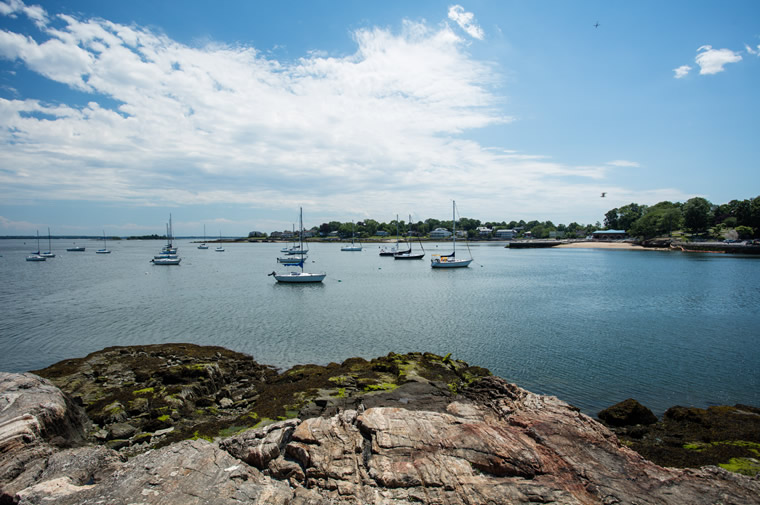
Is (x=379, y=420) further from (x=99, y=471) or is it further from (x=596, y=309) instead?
(x=596, y=309)

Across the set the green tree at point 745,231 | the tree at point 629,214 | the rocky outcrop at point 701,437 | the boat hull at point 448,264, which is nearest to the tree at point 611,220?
the tree at point 629,214

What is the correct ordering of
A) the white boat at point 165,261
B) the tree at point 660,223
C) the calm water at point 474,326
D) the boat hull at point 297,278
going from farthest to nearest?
1. the tree at point 660,223
2. the white boat at point 165,261
3. the boat hull at point 297,278
4. the calm water at point 474,326

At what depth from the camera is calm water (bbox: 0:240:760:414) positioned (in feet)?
55.6

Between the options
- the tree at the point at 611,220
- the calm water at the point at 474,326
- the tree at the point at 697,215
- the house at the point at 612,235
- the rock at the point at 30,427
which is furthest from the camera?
the tree at the point at 611,220

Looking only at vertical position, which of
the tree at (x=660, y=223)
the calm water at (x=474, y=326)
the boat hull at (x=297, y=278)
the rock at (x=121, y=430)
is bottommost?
the calm water at (x=474, y=326)

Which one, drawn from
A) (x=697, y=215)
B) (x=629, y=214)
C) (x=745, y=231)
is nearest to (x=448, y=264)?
(x=745, y=231)

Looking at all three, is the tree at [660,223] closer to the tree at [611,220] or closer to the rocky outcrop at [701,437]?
the tree at [611,220]

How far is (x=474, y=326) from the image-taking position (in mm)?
25969

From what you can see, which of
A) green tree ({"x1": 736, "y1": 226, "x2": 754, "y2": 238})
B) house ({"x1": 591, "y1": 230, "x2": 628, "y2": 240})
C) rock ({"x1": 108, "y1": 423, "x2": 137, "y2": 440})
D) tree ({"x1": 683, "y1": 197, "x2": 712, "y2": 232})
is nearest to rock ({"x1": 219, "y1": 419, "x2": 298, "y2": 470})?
rock ({"x1": 108, "y1": 423, "x2": 137, "y2": 440})

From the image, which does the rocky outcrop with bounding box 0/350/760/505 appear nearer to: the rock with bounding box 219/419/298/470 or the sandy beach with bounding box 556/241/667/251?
the rock with bounding box 219/419/298/470

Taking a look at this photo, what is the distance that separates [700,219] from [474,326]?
12170 centimetres

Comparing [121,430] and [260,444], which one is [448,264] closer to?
[121,430]

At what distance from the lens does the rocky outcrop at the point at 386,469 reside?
7.24 m

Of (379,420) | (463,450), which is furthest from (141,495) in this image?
(463,450)
